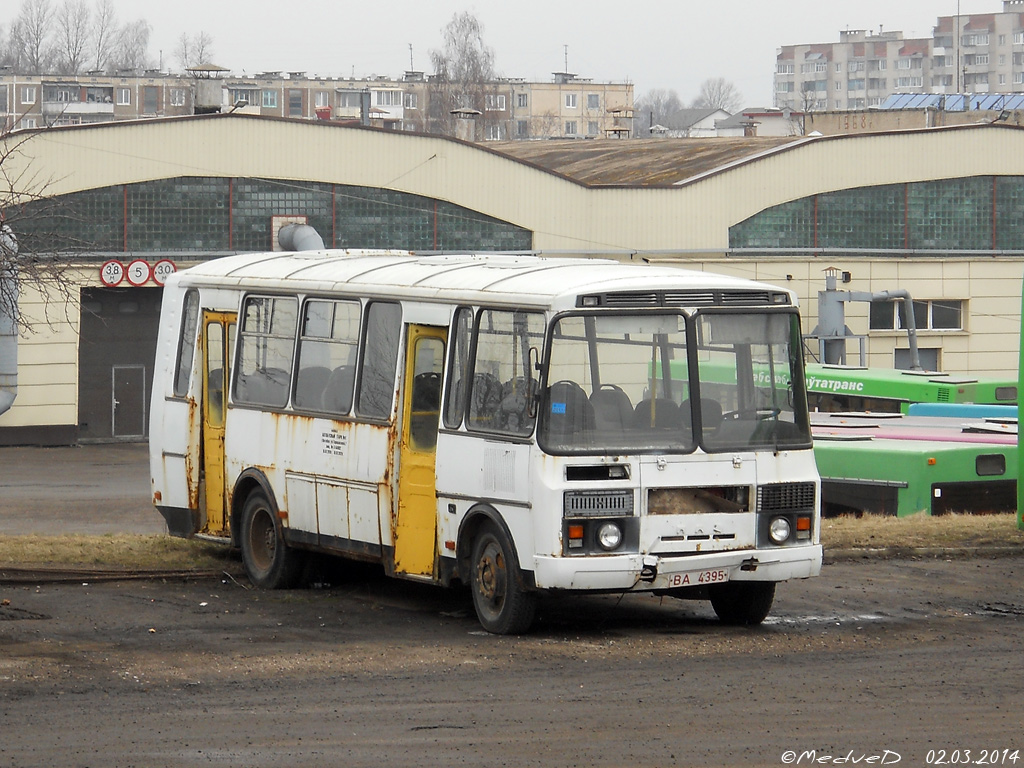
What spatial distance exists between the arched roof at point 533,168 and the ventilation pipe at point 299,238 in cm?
147

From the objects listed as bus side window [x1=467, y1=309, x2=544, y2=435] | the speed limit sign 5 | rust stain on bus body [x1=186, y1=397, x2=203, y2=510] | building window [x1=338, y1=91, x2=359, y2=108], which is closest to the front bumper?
bus side window [x1=467, y1=309, x2=544, y2=435]

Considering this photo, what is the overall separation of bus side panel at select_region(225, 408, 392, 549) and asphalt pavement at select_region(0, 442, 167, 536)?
5936 millimetres

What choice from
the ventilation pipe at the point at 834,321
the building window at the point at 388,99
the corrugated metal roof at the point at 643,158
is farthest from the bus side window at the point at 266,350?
A: the building window at the point at 388,99

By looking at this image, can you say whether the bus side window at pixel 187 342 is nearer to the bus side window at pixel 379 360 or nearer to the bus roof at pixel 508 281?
the bus roof at pixel 508 281

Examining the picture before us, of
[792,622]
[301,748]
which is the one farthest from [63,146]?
[301,748]

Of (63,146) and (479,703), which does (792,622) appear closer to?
(479,703)

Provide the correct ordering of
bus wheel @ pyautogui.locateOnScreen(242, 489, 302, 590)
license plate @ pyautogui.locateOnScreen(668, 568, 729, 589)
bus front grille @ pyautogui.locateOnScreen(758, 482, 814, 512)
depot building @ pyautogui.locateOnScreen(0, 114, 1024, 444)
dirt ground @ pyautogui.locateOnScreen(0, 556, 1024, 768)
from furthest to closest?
1. depot building @ pyautogui.locateOnScreen(0, 114, 1024, 444)
2. bus wheel @ pyautogui.locateOnScreen(242, 489, 302, 590)
3. bus front grille @ pyautogui.locateOnScreen(758, 482, 814, 512)
4. license plate @ pyautogui.locateOnScreen(668, 568, 729, 589)
5. dirt ground @ pyautogui.locateOnScreen(0, 556, 1024, 768)

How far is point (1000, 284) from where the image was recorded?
141 ft

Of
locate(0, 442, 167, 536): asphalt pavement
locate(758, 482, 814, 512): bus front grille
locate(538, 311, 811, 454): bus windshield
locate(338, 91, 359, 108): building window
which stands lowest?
locate(0, 442, 167, 536): asphalt pavement

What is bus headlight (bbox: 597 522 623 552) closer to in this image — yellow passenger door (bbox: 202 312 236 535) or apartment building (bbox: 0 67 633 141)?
yellow passenger door (bbox: 202 312 236 535)

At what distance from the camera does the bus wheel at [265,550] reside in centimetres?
1366

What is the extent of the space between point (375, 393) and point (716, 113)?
13507 centimetres

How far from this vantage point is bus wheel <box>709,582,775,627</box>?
11.9 metres

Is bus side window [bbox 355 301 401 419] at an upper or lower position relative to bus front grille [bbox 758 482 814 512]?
upper
